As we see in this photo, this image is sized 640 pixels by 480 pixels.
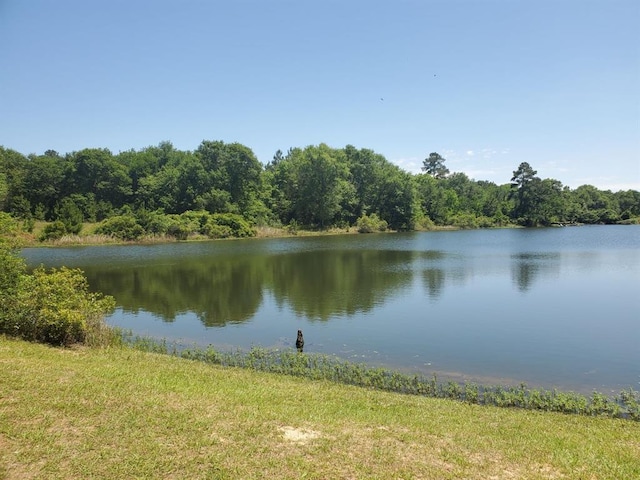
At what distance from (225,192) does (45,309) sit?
67.8m

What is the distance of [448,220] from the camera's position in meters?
99.9

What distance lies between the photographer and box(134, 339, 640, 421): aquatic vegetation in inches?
411

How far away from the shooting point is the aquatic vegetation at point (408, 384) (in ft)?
34.2

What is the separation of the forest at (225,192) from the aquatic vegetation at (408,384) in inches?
2168

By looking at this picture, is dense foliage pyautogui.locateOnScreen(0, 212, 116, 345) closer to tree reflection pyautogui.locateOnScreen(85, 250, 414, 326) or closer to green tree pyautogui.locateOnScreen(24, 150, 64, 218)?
tree reflection pyautogui.locateOnScreen(85, 250, 414, 326)

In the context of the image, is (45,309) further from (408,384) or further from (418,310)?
(418,310)

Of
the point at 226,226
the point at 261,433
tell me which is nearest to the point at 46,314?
the point at 261,433

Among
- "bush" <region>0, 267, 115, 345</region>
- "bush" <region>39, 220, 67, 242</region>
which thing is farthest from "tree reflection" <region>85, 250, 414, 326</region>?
"bush" <region>39, 220, 67, 242</region>

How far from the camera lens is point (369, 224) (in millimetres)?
85375

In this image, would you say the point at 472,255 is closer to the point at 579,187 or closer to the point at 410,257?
the point at 410,257

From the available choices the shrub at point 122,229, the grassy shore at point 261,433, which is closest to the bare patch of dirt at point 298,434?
the grassy shore at point 261,433

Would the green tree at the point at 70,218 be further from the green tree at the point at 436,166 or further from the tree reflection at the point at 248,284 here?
the green tree at the point at 436,166

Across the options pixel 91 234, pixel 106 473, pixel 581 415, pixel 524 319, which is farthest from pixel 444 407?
pixel 91 234

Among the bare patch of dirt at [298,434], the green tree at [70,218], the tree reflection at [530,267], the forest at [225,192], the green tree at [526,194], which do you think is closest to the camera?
the bare patch of dirt at [298,434]
